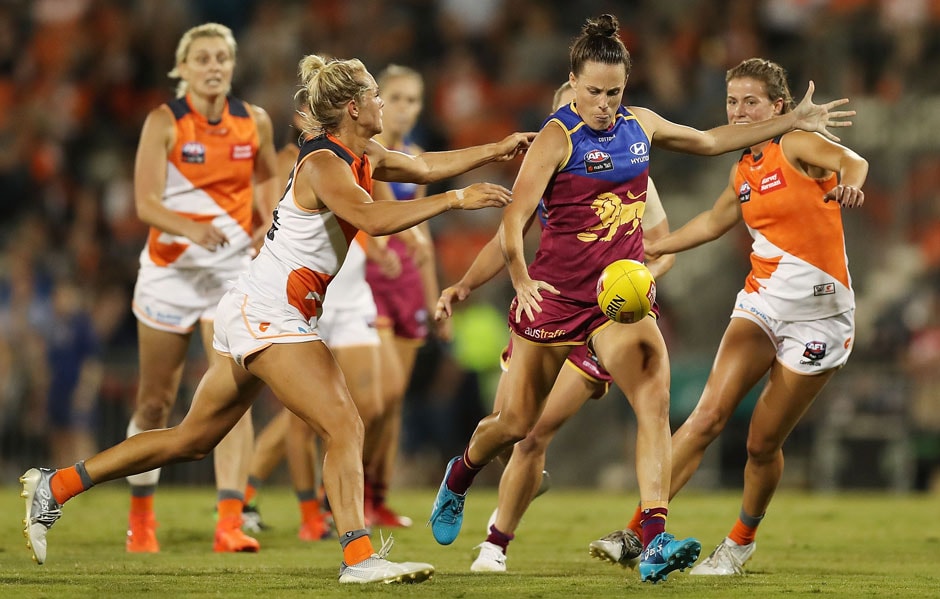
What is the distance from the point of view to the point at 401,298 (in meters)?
10.3

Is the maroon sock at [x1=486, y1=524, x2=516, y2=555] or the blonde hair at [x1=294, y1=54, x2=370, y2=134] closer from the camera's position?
the blonde hair at [x1=294, y1=54, x2=370, y2=134]

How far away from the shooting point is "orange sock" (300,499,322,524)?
30.3 ft

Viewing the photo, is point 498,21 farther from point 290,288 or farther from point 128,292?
point 290,288

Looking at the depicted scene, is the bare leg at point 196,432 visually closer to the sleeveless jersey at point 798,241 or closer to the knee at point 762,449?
the knee at point 762,449

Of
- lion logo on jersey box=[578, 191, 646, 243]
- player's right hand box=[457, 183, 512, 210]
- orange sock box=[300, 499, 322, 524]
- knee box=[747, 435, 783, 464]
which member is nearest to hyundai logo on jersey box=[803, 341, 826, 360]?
knee box=[747, 435, 783, 464]

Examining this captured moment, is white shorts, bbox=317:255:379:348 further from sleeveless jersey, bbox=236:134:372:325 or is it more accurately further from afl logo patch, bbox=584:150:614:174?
afl logo patch, bbox=584:150:614:174

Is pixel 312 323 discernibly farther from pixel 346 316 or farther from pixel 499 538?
pixel 346 316

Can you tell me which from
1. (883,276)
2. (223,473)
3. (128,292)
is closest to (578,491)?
(883,276)

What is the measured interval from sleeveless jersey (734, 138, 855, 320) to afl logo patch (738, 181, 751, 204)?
3 cm

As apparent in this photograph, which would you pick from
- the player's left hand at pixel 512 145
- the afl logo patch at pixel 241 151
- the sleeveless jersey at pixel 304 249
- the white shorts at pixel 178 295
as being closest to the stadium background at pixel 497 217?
the white shorts at pixel 178 295

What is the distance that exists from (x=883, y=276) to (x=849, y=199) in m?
8.89

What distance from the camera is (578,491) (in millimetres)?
14594

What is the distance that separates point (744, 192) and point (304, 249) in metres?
2.52

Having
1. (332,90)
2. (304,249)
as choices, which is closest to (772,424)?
(304,249)
